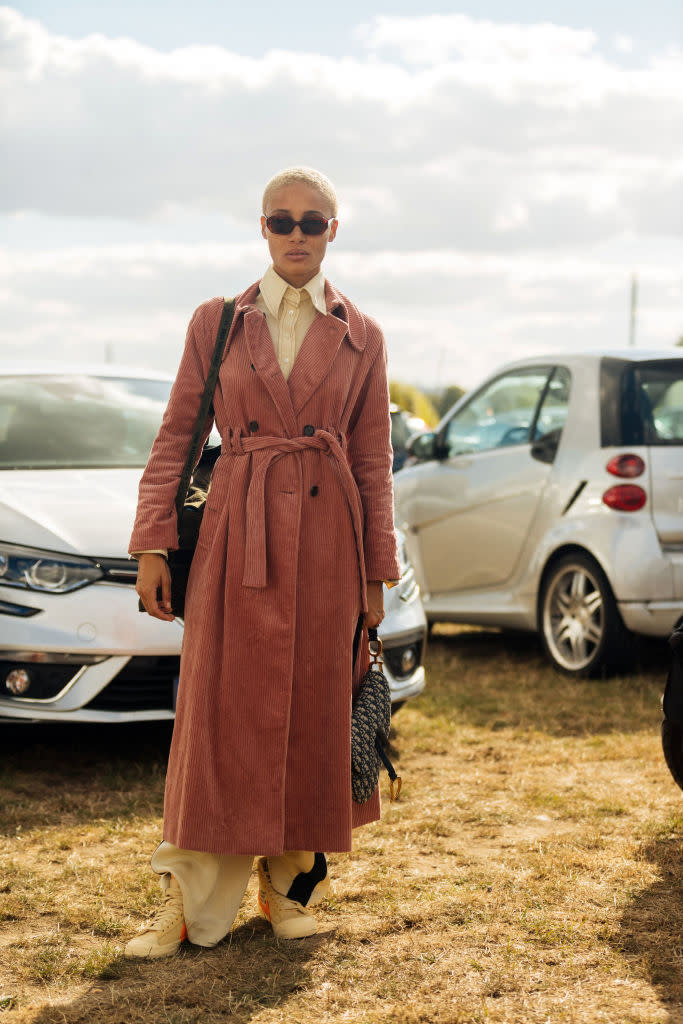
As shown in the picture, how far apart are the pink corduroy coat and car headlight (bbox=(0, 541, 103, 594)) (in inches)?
56.3

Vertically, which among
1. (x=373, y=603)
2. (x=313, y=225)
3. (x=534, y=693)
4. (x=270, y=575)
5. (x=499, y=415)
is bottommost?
(x=534, y=693)

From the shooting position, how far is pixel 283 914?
3334mm

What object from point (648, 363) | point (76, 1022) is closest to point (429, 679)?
point (648, 363)

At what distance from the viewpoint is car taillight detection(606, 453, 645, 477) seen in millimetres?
6500

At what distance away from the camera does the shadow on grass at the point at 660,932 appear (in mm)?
2980

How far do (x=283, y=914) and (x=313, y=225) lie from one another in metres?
1.72

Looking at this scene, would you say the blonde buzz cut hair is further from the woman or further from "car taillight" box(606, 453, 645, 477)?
"car taillight" box(606, 453, 645, 477)

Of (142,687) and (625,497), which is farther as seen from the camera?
(625,497)

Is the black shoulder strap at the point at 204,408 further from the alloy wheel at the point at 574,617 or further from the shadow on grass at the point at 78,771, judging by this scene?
the alloy wheel at the point at 574,617

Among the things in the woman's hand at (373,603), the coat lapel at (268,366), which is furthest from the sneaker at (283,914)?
the coat lapel at (268,366)

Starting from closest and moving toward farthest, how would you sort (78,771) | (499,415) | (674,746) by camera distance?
(674,746) < (78,771) < (499,415)

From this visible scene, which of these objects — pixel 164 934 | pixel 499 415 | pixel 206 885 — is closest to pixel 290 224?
pixel 206 885

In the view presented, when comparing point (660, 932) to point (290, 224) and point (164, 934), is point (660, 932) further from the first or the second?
point (290, 224)

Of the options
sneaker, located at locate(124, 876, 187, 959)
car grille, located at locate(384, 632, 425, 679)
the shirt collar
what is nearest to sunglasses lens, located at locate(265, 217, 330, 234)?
the shirt collar
